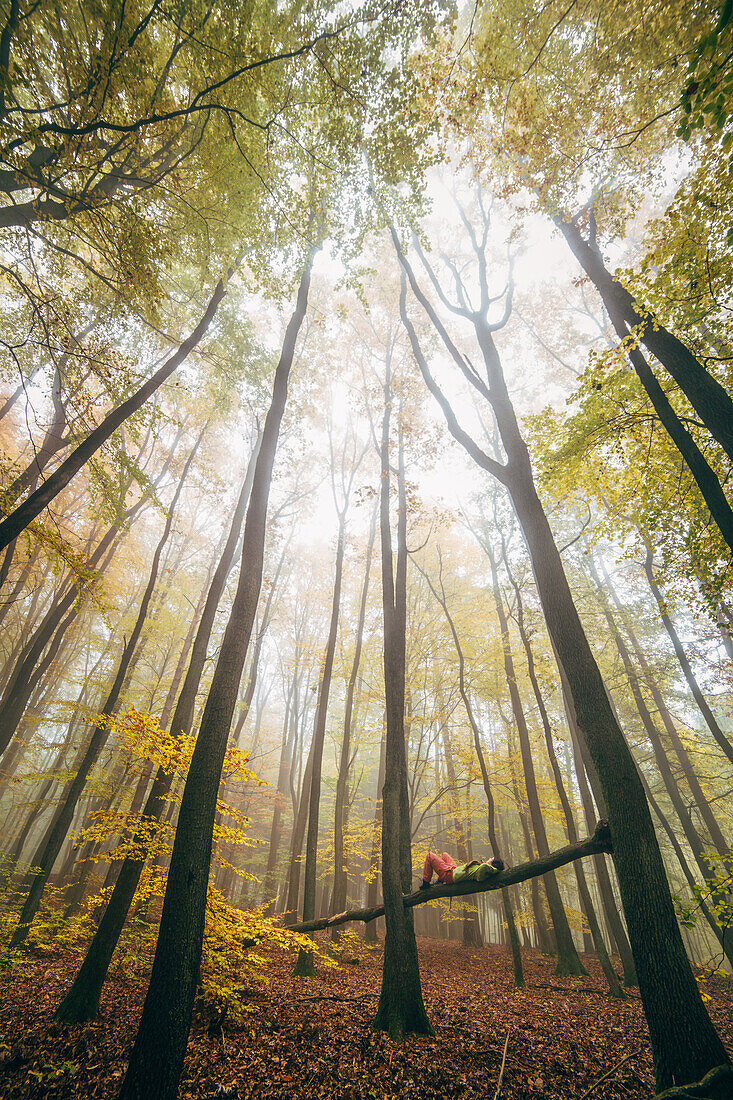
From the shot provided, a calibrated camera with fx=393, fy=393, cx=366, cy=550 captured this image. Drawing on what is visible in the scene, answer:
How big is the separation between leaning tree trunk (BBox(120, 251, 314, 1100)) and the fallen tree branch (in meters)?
2.60

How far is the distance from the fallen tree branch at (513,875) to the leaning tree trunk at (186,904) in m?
2.60

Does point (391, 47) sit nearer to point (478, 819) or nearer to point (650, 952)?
point (650, 952)

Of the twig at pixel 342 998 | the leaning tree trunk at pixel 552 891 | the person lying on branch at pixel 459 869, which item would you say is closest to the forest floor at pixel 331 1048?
the twig at pixel 342 998

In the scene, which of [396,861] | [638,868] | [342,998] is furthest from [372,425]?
[342,998]

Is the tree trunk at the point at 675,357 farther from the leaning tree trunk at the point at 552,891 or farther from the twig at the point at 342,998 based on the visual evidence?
the twig at the point at 342,998

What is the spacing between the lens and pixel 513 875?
4.46 metres

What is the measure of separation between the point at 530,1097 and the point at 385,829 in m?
2.66

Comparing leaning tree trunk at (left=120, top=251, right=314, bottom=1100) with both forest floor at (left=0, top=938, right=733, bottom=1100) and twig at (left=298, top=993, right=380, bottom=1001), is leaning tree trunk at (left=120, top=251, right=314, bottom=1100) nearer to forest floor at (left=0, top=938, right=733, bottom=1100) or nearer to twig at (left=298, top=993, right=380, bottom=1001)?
forest floor at (left=0, top=938, right=733, bottom=1100)

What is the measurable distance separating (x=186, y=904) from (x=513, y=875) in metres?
3.45

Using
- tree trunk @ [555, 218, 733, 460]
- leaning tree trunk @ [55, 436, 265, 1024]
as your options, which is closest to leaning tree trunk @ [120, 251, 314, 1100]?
leaning tree trunk @ [55, 436, 265, 1024]

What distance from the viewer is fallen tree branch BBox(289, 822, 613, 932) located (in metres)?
3.77

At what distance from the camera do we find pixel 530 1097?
3.86 m

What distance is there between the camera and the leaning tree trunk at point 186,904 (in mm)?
3027

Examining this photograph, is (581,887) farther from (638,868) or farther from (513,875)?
(638,868)
